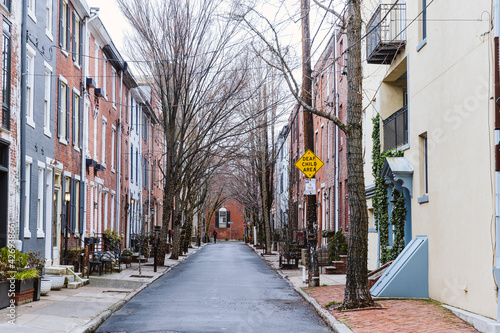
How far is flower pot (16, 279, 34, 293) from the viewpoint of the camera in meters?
13.8

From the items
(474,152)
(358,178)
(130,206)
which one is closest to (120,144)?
(130,206)

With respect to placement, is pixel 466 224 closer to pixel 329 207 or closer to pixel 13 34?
pixel 13 34

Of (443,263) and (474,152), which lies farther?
(443,263)

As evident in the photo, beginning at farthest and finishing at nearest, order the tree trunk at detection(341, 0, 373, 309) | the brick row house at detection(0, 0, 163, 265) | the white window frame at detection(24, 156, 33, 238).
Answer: the white window frame at detection(24, 156, 33, 238), the brick row house at detection(0, 0, 163, 265), the tree trunk at detection(341, 0, 373, 309)

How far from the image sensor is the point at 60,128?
912 inches

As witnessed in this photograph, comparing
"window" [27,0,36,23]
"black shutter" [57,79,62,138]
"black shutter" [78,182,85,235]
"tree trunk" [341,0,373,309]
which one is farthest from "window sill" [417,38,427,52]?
"black shutter" [78,182,85,235]

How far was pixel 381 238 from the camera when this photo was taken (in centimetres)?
2111

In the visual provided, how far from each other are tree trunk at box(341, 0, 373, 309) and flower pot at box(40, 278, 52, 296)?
22.4ft

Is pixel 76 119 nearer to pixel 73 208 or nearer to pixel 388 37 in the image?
pixel 73 208

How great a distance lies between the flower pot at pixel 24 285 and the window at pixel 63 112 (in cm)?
910

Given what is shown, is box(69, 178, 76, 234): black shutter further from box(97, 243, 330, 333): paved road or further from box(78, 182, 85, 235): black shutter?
box(97, 243, 330, 333): paved road

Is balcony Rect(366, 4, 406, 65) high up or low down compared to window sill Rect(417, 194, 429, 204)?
up

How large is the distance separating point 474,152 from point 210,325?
544 centimetres

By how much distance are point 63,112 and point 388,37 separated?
1095 cm
